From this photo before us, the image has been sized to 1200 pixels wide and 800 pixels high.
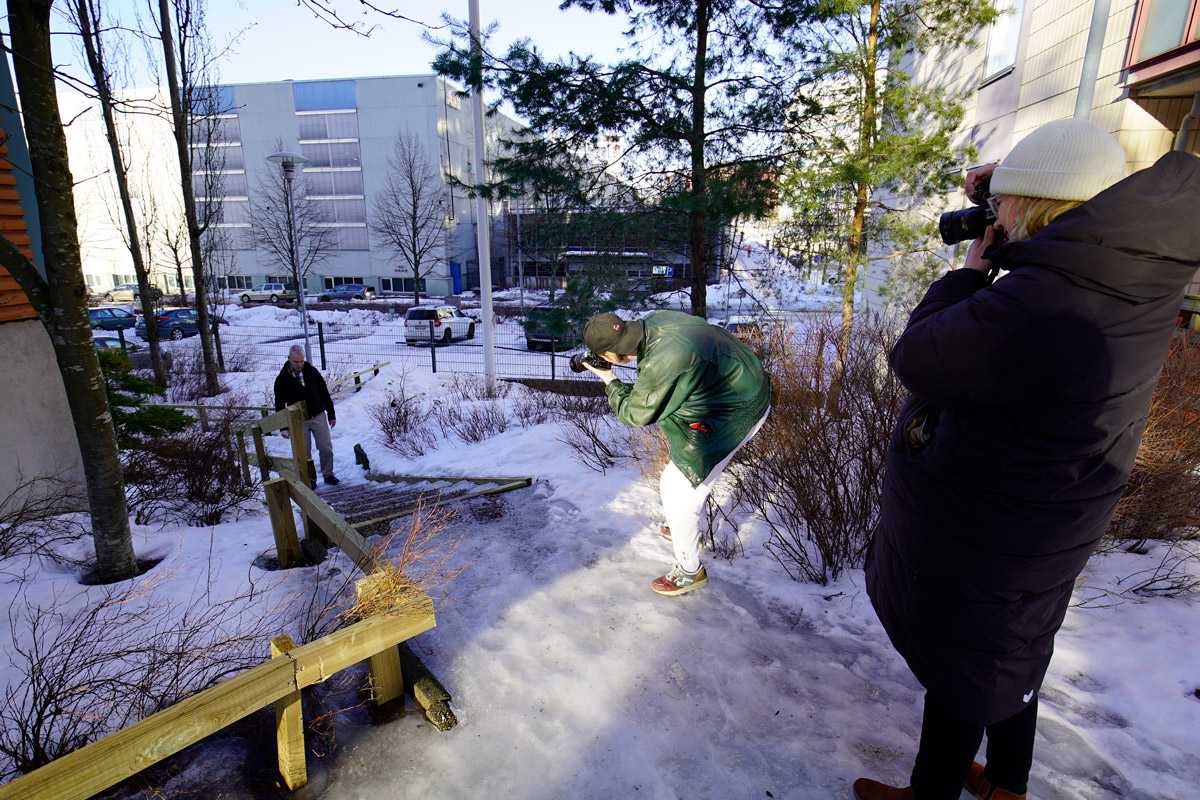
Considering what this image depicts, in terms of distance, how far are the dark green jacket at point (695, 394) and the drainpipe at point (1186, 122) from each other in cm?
646

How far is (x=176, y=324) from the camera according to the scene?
2450 centimetres

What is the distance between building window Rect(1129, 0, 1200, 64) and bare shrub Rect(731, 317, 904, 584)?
5.12 metres

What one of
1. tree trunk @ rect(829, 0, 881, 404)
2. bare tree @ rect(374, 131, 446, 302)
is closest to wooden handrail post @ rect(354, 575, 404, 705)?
tree trunk @ rect(829, 0, 881, 404)

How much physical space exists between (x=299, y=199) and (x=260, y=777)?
44847 millimetres

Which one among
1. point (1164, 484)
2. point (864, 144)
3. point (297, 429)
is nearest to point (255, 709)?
point (297, 429)

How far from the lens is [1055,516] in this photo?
4.49ft

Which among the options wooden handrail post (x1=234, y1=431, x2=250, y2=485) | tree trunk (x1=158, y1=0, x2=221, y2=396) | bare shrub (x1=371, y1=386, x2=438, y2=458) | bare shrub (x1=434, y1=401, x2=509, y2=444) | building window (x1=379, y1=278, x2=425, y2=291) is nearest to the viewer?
wooden handrail post (x1=234, y1=431, x2=250, y2=485)

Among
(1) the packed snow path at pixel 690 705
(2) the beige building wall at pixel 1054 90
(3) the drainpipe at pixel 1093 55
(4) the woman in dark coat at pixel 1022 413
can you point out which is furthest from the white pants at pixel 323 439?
(3) the drainpipe at pixel 1093 55

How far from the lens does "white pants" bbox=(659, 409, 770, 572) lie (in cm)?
315

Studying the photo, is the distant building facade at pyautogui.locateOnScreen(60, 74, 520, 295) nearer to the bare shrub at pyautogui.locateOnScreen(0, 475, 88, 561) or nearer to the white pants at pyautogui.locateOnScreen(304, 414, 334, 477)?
the white pants at pyautogui.locateOnScreen(304, 414, 334, 477)

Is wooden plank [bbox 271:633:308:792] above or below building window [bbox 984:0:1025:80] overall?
below

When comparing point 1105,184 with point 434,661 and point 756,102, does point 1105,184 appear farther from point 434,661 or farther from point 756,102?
point 756,102

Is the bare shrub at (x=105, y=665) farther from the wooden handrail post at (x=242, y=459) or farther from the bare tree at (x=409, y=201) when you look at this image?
the bare tree at (x=409, y=201)

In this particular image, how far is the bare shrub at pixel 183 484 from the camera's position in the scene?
4820 millimetres
